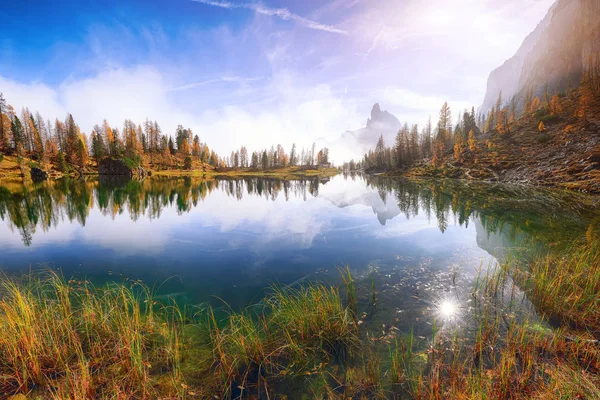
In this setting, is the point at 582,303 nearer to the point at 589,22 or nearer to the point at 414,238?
the point at 414,238

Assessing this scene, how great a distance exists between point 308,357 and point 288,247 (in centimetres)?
1138

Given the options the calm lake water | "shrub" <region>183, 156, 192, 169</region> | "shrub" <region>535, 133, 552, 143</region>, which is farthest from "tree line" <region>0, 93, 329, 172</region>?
"shrub" <region>535, 133, 552, 143</region>

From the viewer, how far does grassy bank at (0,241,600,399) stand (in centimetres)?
523

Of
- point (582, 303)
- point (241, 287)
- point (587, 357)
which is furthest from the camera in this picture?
point (241, 287)

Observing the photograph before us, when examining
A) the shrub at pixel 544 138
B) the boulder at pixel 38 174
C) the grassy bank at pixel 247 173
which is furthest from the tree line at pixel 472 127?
the boulder at pixel 38 174

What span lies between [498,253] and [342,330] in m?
13.5

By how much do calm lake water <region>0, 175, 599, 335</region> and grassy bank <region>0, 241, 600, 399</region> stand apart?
190 cm

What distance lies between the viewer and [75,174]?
104m

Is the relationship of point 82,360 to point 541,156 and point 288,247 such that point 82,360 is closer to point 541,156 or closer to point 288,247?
point 288,247

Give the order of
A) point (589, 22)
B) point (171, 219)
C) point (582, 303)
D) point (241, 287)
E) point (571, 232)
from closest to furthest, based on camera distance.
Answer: point (582, 303) < point (241, 287) < point (571, 232) < point (171, 219) < point (589, 22)

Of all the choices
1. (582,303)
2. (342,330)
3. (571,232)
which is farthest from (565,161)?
(342,330)

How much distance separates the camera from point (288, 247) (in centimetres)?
1816

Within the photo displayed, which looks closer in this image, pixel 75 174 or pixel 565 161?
pixel 565 161

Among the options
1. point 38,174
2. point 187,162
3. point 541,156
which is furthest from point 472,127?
point 38,174
